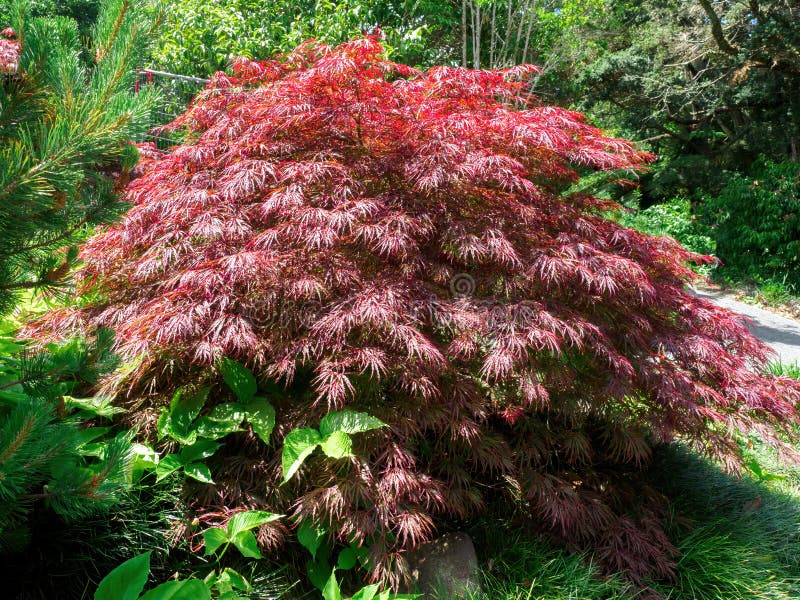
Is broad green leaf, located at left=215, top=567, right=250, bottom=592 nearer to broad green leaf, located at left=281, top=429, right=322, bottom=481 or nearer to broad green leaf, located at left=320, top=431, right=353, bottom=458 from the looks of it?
broad green leaf, located at left=281, top=429, right=322, bottom=481

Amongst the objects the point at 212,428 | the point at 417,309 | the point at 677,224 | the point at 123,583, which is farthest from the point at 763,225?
the point at 123,583

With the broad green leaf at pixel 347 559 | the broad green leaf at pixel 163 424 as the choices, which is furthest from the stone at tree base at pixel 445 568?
Answer: the broad green leaf at pixel 163 424

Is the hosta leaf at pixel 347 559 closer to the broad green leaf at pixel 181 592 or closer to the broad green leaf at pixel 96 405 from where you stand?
the broad green leaf at pixel 181 592

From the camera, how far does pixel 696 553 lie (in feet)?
8.66

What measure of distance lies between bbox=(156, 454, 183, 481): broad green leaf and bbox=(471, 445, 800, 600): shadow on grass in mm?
1308

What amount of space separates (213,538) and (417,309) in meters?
1.10

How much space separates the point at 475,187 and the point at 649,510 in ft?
5.77

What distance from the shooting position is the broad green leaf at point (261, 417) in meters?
2.22

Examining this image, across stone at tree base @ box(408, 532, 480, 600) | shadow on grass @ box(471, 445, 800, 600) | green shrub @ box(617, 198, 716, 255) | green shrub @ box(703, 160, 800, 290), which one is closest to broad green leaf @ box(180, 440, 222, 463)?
stone at tree base @ box(408, 532, 480, 600)

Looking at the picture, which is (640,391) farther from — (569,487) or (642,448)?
(569,487)

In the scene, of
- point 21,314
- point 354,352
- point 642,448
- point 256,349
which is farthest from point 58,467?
point 642,448

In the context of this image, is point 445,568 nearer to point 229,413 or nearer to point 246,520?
point 246,520

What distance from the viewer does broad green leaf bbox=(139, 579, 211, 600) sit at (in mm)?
1732

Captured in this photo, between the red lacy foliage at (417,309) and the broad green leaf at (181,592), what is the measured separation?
432 mm
